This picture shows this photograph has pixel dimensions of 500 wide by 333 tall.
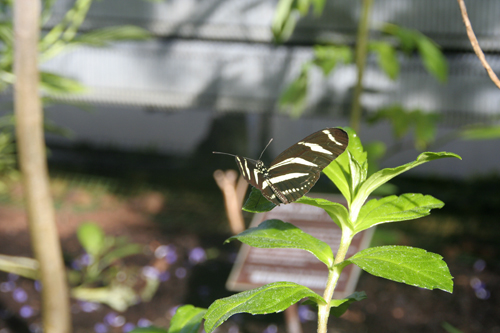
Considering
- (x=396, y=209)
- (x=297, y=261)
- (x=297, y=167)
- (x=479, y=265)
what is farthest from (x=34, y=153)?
(x=479, y=265)

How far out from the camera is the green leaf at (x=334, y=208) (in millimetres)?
346

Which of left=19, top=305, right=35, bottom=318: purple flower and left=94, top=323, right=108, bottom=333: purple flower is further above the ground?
left=19, top=305, right=35, bottom=318: purple flower

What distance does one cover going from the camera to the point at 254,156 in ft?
9.35

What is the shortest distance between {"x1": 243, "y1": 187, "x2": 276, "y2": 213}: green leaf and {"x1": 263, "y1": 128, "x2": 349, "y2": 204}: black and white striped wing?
49 mm

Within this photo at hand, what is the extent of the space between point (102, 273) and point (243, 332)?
28.3 inches

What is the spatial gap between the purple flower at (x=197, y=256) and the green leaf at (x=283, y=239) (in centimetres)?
179

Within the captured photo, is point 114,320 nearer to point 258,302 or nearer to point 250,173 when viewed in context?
point 250,173

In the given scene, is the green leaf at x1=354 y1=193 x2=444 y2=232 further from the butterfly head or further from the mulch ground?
the mulch ground

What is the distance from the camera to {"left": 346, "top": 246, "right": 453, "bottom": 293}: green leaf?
33 cm

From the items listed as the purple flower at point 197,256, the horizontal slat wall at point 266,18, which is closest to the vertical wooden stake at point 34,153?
the purple flower at point 197,256

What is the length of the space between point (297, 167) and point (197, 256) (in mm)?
1787

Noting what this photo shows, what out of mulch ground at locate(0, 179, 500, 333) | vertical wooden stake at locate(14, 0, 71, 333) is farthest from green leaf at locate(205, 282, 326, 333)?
mulch ground at locate(0, 179, 500, 333)

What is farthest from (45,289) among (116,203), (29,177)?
(116,203)

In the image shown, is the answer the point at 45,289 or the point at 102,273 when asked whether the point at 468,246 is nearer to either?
the point at 102,273
